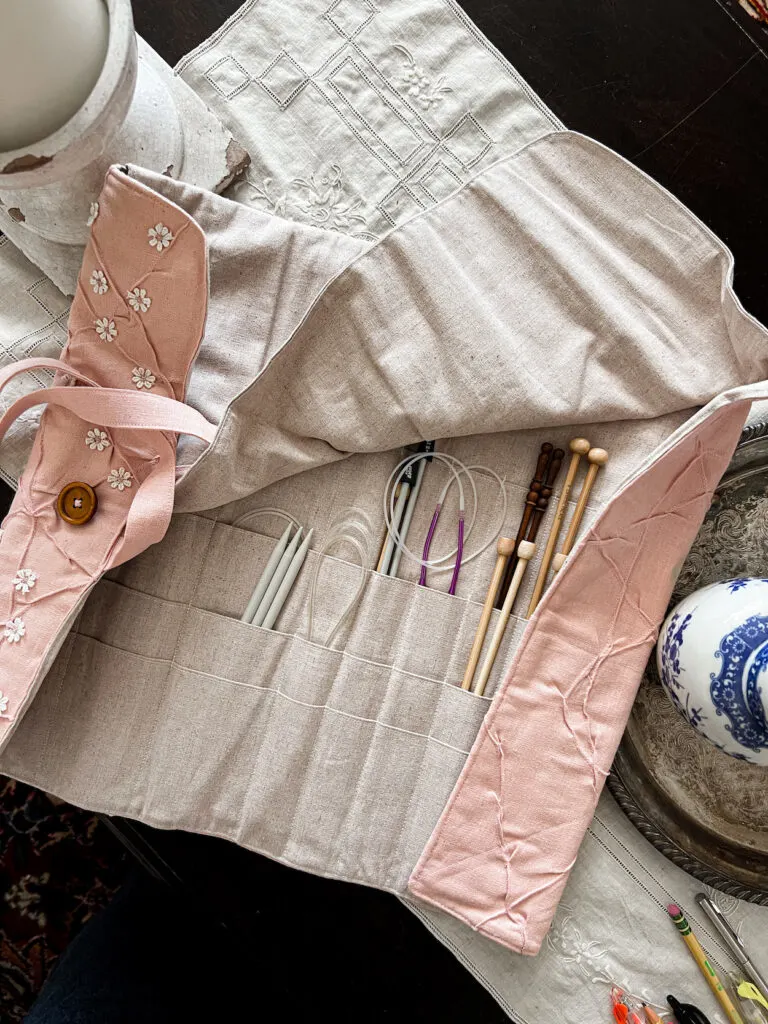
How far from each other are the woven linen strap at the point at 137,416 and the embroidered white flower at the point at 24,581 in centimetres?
7

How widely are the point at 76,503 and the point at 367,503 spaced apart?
0.82ft

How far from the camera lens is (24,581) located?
0.63 m

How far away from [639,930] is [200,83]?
907mm

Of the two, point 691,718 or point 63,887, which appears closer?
point 691,718

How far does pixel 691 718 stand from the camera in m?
0.60

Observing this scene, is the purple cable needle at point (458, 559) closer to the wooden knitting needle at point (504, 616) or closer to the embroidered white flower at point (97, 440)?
the wooden knitting needle at point (504, 616)

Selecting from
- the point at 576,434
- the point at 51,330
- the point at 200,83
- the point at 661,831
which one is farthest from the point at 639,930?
the point at 200,83

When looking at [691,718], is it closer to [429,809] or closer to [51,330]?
[429,809]

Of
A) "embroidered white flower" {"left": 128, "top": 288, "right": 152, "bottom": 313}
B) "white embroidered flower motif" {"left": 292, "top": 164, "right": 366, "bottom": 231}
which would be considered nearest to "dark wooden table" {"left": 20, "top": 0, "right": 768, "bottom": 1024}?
"white embroidered flower motif" {"left": 292, "top": 164, "right": 366, "bottom": 231}

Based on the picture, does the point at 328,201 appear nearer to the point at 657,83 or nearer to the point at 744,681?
the point at 657,83

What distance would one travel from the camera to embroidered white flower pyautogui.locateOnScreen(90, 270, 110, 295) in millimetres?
642

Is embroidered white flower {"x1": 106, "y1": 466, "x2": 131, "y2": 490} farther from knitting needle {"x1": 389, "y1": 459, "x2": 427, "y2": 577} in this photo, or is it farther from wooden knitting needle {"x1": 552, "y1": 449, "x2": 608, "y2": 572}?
wooden knitting needle {"x1": 552, "y1": 449, "x2": 608, "y2": 572}

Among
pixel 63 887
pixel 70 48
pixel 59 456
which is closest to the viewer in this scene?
pixel 70 48

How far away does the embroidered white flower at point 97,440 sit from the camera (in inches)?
25.5
